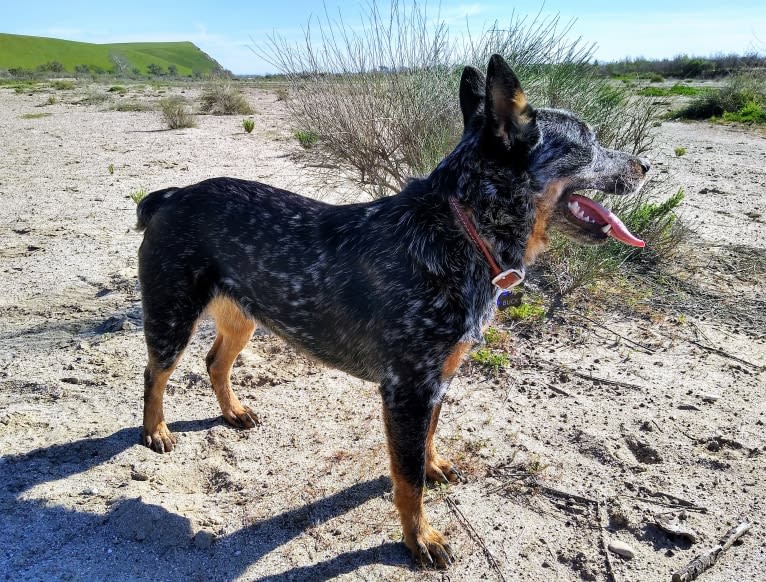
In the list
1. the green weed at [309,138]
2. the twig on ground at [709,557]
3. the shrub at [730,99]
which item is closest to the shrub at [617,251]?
the twig on ground at [709,557]

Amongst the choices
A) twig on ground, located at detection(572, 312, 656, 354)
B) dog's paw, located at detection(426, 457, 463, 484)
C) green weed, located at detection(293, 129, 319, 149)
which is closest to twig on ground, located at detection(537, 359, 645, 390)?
twig on ground, located at detection(572, 312, 656, 354)

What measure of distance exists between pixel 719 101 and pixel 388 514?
74.2 ft

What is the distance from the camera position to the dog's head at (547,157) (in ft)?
9.77

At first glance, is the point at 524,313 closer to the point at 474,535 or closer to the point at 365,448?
the point at 365,448

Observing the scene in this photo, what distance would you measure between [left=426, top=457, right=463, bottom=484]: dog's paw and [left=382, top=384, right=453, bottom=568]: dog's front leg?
0.57 m

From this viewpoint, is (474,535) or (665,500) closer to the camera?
(474,535)

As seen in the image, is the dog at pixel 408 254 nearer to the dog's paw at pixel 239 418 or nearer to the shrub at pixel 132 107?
the dog's paw at pixel 239 418

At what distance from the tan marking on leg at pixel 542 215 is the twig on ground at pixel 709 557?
6.13ft

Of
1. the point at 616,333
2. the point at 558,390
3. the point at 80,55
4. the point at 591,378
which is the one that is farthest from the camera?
the point at 80,55

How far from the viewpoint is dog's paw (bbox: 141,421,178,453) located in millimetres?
4047

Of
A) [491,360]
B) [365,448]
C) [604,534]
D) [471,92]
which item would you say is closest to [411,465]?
[365,448]

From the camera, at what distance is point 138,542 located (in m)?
3.28

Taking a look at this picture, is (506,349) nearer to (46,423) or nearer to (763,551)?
(763,551)

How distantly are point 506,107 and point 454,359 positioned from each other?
136 centimetres
